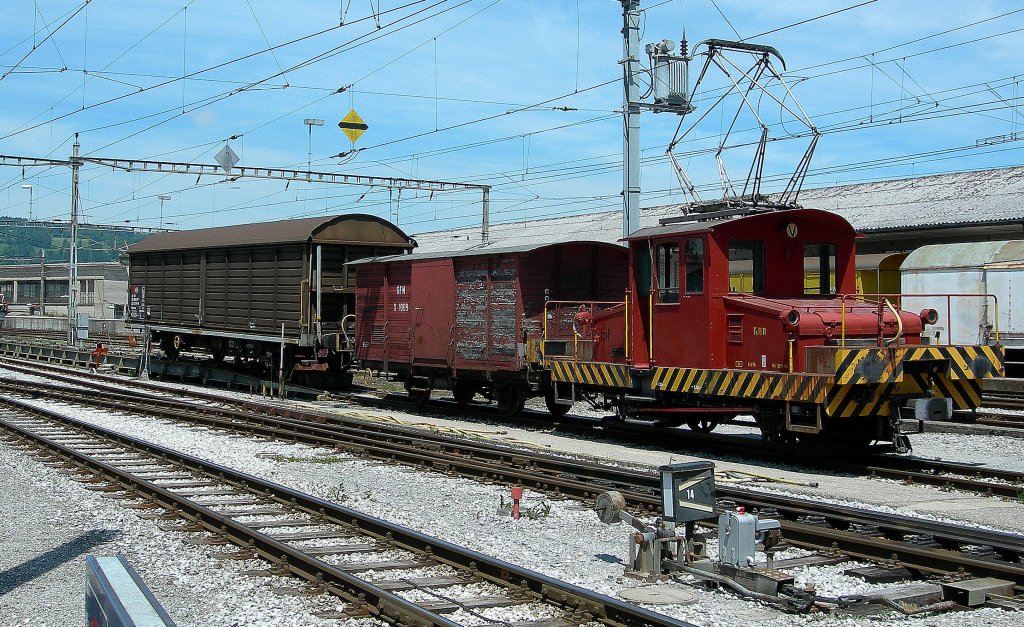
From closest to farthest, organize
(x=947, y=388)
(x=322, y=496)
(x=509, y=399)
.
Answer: (x=322, y=496)
(x=947, y=388)
(x=509, y=399)

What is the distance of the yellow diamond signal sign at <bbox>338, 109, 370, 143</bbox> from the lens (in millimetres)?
25297

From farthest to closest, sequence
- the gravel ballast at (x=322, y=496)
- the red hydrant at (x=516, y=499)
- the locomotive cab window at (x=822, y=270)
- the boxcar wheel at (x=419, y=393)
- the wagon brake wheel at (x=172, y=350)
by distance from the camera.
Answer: the wagon brake wheel at (x=172, y=350) → the boxcar wheel at (x=419, y=393) → the locomotive cab window at (x=822, y=270) → the red hydrant at (x=516, y=499) → the gravel ballast at (x=322, y=496)

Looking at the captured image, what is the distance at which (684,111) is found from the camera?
18875 mm

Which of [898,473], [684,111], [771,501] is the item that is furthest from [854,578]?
[684,111]

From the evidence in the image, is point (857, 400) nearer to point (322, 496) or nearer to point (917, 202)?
point (322, 496)

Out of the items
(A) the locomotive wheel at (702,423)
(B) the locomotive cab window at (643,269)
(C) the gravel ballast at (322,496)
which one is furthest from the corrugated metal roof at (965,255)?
(C) the gravel ballast at (322,496)

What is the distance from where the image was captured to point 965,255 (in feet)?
76.3

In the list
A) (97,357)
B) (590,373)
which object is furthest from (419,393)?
(97,357)

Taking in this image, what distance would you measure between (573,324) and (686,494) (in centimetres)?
971

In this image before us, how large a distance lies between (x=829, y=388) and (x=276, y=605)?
7.55m

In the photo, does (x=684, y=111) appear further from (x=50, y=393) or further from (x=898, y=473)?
(x=50, y=393)

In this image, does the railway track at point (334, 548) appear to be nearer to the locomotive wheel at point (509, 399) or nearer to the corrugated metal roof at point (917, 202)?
the locomotive wheel at point (509, 399)

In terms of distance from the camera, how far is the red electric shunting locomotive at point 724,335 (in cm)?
1212

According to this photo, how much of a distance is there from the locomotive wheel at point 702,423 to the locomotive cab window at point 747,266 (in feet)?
7.09
